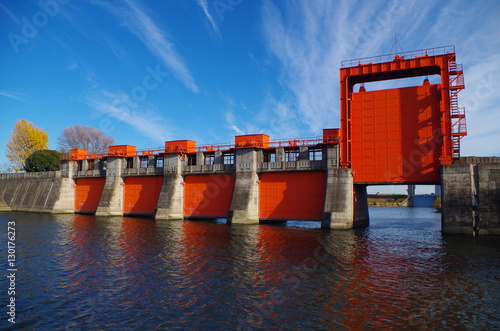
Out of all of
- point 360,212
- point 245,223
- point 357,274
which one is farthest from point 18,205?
point 357,274

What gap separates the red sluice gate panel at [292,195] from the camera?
37062mm

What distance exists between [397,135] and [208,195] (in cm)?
2444

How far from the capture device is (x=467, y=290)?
14070mm

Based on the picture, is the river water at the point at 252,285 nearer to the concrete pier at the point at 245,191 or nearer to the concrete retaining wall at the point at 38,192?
the concrete pier at the point at 245,191

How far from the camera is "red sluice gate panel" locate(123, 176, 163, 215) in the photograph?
48094 mm

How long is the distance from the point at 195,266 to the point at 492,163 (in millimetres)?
27290

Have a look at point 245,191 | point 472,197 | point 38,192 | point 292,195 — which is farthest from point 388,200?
point 38,192

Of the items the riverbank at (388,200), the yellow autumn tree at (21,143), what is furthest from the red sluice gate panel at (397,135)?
the riverbank at (388,200)

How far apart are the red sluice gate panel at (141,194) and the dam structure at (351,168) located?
20 cm

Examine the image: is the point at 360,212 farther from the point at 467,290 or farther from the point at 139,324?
the point at 139,324

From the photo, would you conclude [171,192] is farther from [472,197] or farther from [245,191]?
[472,197]

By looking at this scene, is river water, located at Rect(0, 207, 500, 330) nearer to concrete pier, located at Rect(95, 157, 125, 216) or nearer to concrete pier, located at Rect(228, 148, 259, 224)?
concrete pier, located at Rect(228, 148, 259, 224)

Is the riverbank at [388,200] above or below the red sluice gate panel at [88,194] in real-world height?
below

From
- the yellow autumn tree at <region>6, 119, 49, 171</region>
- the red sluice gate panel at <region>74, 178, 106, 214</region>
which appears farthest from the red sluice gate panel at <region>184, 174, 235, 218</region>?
the yellow autumn tree at <region>6, 119, 49, 171</region>
